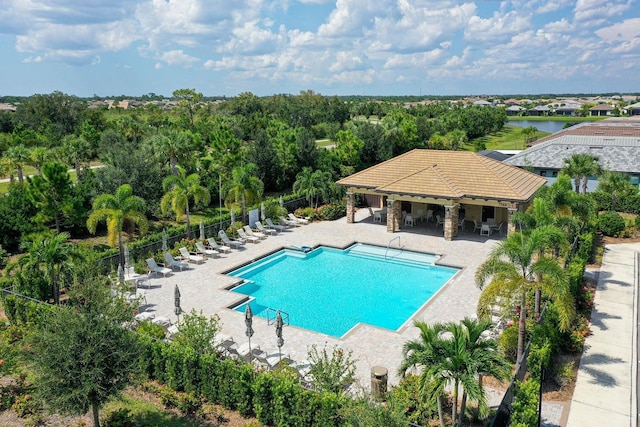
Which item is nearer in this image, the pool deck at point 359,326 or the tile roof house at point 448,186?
the pool deck at point 359,326

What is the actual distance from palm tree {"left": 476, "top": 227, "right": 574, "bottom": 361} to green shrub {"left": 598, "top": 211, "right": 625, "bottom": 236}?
1844 centimetres

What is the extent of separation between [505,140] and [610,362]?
75432mm

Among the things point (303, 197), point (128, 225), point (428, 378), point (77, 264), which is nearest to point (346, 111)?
point (303, 197)

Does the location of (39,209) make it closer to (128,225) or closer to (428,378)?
(128,225)

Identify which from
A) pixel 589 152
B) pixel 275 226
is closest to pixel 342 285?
pixel 275 226

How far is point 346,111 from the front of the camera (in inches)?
3858

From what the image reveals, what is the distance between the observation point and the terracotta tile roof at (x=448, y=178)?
27.5 metres

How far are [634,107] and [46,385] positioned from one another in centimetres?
15294

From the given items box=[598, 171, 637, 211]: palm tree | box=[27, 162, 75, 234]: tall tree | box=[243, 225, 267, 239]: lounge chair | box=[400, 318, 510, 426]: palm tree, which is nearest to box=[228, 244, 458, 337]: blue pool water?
box=[243, 225, 267, 239]: lounge chair

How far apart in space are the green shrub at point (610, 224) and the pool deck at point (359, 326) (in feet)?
21.8

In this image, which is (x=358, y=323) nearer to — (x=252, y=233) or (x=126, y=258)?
(x=126, y=258)

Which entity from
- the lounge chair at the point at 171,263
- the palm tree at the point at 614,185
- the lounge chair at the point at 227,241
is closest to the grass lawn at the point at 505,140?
the palm tree at the point at 614,185

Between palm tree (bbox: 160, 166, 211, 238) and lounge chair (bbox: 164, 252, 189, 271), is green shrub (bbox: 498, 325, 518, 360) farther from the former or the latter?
palm tree (bbox: 160, 166, 211, 238)

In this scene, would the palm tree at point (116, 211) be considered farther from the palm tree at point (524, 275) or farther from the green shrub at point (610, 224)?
the green shrub at point (610, 224)
